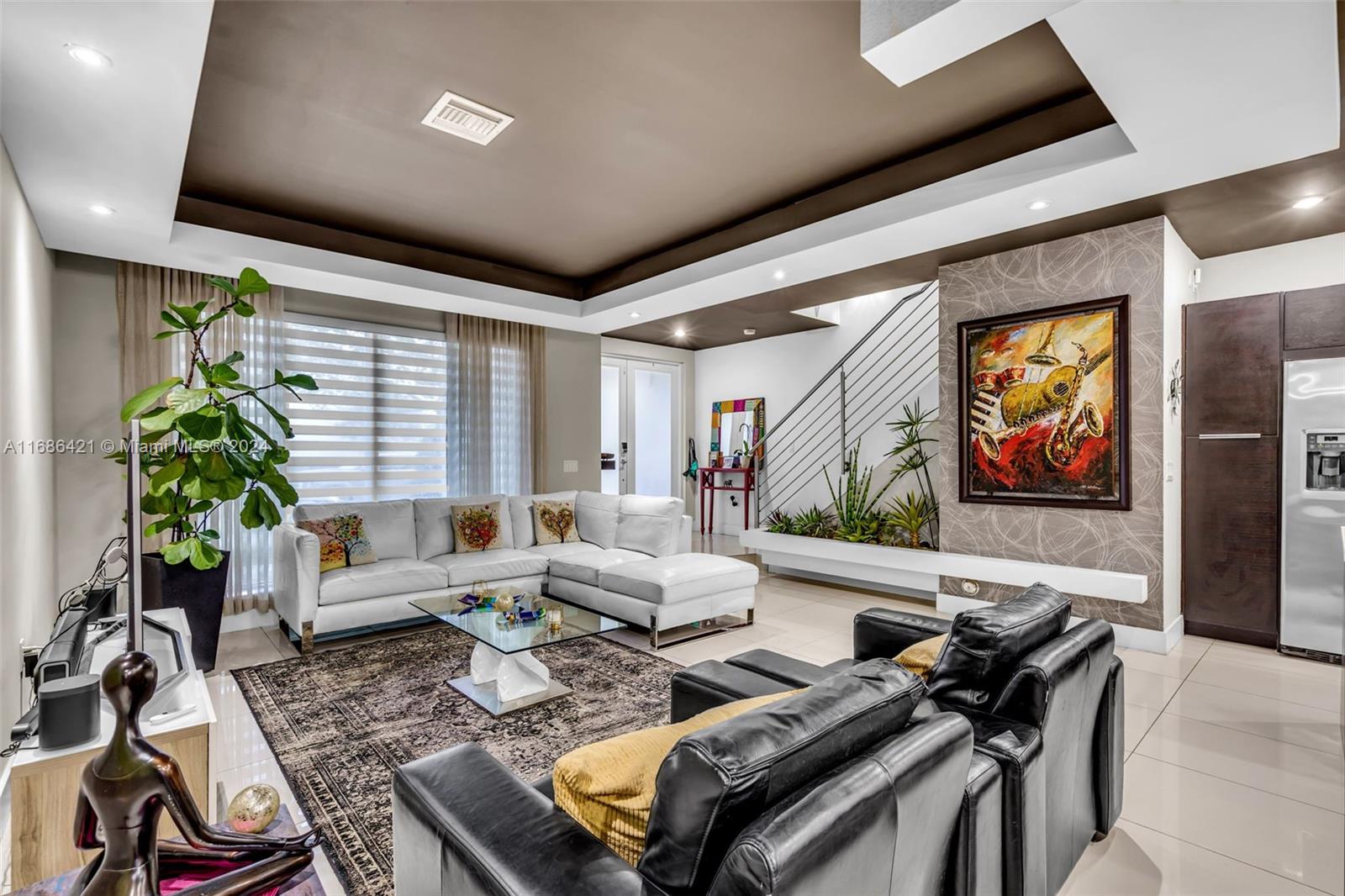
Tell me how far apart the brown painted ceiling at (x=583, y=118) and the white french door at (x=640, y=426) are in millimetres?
3482

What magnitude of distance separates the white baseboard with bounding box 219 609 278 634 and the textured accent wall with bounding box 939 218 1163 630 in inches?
200

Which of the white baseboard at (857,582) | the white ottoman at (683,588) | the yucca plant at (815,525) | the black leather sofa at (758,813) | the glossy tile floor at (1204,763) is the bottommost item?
the glossy tile floor at (1204,763)

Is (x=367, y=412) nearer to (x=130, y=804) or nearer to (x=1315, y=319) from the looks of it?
(x=130, y=804)

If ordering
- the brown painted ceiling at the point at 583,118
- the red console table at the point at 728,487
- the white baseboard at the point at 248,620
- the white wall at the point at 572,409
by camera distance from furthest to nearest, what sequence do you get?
the red console table at the point at 728,487 → the white wall at the point at 572,409 → the white baseboard at the point at 248,620 → the brown painted ceiling at the point at 583,118

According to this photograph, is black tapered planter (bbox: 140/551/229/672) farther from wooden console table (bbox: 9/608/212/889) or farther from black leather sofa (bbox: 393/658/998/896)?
black leather sofa (bbox: 393/658/998/896)

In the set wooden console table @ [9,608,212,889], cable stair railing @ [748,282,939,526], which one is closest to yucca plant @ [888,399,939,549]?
cable stair railing @ [748,282,939,526]

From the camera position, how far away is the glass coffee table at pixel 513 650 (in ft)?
9.92

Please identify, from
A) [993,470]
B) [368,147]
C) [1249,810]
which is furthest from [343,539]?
[1249,810]

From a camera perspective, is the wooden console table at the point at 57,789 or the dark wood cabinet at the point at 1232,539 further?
the dark wood cabinet at the point at 1232,539

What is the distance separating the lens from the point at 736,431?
836 centimetres

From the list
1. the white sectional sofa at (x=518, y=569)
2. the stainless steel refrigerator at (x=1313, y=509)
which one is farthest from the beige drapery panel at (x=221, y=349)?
the stainless steel refrigerator at (x=1313, y=509)

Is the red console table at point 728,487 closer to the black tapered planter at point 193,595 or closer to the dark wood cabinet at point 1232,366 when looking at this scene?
the dark wood cabinet at point 1232,366

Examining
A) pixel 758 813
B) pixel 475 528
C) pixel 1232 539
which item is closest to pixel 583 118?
pixel 758 813

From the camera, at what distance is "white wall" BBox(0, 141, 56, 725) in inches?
94.8
